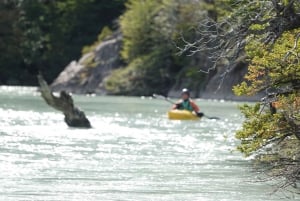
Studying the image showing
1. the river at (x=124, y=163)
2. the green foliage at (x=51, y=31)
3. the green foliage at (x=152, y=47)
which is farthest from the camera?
the green foliage at (x=51, y=31)

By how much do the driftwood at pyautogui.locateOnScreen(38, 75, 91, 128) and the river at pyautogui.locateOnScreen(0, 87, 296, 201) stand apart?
0.49m

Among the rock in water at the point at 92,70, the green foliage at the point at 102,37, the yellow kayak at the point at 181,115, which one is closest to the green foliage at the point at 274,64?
the yellow kayak at the point at 181,115

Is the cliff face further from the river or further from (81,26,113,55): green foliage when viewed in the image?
the river

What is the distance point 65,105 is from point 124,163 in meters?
9.40

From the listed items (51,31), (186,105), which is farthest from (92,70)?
(186,105)

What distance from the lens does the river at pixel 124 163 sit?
1366cm

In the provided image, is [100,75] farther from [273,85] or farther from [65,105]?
[273,85]

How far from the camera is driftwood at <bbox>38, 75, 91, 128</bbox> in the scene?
86.9 ft

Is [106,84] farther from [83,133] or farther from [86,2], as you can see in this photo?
[83,133]

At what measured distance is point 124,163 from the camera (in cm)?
1772

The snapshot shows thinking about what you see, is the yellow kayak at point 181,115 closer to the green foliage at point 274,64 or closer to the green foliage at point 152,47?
the green foliage at point 274,64

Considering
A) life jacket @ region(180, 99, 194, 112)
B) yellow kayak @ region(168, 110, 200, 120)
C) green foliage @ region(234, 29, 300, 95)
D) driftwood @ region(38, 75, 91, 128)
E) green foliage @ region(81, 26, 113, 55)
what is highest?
green foliage @ region(81, 26, 113, 55)

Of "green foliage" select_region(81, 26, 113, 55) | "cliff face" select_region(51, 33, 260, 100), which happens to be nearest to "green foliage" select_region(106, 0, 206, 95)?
"cliff face" select_region(51, 33, 260, 100)

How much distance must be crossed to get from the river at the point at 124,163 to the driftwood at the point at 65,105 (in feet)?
1.60
